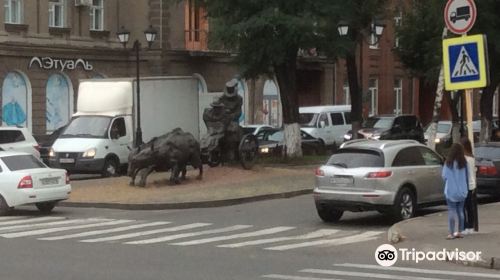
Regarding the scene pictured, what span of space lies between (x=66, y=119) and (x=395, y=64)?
26.8m

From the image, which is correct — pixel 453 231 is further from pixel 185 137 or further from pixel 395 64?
pixel 395 64

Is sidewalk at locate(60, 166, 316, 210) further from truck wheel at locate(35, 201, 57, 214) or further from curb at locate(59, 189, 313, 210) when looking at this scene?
truck wheel at locate(35, 201, 57, 214)

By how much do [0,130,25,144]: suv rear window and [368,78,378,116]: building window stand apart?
1376 inches

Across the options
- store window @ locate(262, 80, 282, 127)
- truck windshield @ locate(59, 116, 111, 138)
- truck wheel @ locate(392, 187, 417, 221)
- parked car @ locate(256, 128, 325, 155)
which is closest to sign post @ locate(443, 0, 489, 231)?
truck wheel @ locate(392, 187, 417, 221)

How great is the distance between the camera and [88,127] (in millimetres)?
30766

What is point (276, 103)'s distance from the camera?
55.5 meters

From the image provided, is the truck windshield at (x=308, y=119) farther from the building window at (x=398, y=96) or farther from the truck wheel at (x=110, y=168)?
the building window at (x=398, y=96)

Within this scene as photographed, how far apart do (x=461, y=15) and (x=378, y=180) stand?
12.3 ft

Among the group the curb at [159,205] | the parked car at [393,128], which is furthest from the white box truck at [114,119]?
the parked car at [393,128]

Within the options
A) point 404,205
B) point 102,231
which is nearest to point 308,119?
point 404,205

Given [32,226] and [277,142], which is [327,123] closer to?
[277,142]

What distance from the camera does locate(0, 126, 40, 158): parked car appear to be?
2922cm

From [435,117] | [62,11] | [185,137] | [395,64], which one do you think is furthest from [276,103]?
[185,137]

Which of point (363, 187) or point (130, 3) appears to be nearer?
point (363, 187)
